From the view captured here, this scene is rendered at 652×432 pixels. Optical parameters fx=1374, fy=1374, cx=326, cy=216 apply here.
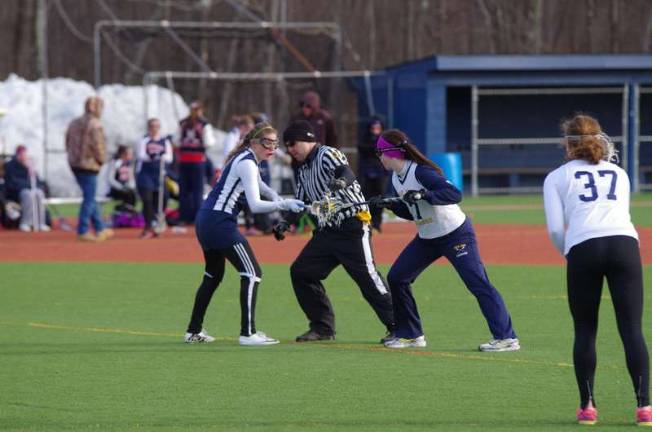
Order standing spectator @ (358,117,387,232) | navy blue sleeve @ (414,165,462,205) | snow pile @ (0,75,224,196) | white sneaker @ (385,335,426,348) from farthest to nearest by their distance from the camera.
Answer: snow pile @ (0,75,224,196)
standing spectator @ (358,117,387,232)
white sneaker @ (385,335,426,348)
navy blue sleeve @ (414,165,462,205)

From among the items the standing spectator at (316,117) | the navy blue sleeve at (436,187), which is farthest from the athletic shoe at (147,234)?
the navy blue sleeve at (436,187)

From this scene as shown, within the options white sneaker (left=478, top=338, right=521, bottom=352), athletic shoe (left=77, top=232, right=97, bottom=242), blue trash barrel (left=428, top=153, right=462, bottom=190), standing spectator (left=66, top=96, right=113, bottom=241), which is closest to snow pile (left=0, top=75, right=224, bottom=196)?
blue trash barrel (left=428, top=153, right=462, bottom=190)

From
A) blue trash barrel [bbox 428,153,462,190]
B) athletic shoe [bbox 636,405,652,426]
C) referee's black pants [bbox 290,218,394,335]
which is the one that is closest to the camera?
athletic shoe [bbox 636,405,652,426]

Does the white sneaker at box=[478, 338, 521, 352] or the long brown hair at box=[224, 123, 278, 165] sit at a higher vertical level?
the long brown hair at box=[224, 123, 278, 165]

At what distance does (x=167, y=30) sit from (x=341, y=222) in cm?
2396

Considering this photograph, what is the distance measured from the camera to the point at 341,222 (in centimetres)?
1117

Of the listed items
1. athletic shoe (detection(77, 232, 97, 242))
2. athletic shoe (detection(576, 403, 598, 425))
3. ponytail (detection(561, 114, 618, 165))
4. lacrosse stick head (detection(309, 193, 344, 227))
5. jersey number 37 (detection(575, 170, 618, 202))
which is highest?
ponytail (detection(561, 114, 618, 165))

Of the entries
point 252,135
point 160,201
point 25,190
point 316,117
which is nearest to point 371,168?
point 316,117

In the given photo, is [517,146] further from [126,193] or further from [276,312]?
[276,312]

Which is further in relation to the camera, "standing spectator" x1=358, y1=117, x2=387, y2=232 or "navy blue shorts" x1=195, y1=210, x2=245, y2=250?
"standing spectator" x1=358, y1=117, x2=387, y2=232

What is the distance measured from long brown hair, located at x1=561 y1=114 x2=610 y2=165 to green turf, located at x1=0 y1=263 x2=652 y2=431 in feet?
4.95

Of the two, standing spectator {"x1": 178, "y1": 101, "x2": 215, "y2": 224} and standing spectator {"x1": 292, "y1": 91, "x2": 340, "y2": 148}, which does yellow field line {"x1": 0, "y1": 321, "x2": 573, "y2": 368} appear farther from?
standing spectator {"x1": 178, "y1": 101, "x2": 215, "y2": 224}

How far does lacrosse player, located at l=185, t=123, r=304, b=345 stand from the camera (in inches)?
431

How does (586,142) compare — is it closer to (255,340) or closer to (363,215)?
(363,215)
